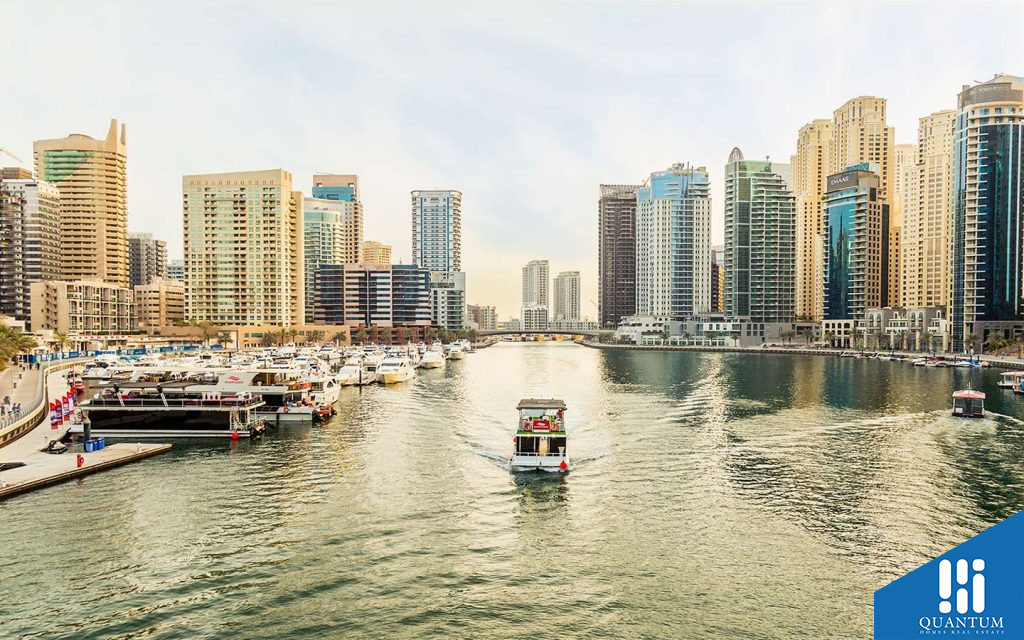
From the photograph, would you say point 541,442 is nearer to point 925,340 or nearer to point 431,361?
point 431,361

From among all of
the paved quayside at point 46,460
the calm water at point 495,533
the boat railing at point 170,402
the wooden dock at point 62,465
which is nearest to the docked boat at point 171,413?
the boat railing at point 170,402

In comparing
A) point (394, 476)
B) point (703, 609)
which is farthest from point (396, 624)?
point (394, 476)

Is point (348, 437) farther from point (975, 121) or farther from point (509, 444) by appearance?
point (975, 121)

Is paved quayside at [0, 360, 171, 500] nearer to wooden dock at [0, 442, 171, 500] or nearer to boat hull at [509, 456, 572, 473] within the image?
wooden dock at [0, 442, 171, 500]

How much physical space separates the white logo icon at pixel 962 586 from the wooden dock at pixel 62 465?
4744 cm

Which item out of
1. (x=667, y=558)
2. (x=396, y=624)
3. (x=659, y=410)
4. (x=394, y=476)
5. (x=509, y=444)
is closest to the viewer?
(x=396, y=624)

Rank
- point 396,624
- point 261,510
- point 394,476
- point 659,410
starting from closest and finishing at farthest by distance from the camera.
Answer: point 396,624 < point 261,510 < point 394,476 < point 659,410

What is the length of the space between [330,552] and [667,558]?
16460 millimetres

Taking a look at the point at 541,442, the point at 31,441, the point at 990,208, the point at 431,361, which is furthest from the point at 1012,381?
the point at 31,441

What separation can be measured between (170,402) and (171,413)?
1093 mm

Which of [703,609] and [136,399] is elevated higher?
[136,399]

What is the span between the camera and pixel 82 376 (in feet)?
348

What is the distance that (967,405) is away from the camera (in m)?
73.8

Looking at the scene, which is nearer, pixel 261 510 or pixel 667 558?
pixel 667 558
